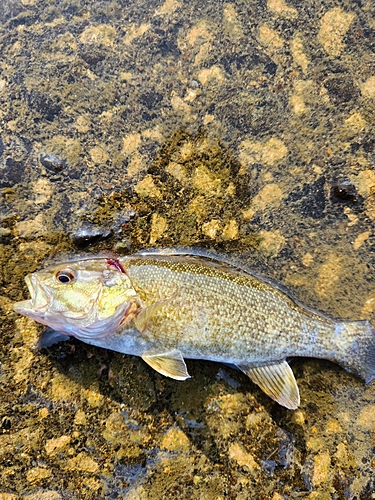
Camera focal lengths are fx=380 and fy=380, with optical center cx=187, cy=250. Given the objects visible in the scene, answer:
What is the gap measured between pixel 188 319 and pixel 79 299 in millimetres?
815

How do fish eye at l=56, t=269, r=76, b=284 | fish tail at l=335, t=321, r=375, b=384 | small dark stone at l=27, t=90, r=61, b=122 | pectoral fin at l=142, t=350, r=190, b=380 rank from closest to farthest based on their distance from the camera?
1. pectoral fin at l=142, t=350, r=190, b=380
2. fish eye at l=56, t=269, r=76, b=284
3. fish tail at l=335, t=321, r=375, b=384
4. small dark stone at l=27, t=90, r=61, b=122

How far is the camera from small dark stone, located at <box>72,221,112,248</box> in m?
3.13

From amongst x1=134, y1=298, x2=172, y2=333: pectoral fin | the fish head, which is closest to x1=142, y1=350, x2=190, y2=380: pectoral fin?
x1=134, y1=298, x2=172, y2=333: pectoral fin

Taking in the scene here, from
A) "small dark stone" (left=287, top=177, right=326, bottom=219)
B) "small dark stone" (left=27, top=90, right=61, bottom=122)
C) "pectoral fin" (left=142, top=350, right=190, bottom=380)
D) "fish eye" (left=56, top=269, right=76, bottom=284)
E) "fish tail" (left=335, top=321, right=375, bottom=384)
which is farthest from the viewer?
"small dark stone" (left=27, top=90, right=61, bottom=122)

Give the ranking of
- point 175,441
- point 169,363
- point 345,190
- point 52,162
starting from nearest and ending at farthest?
point 169,363 < point 175,441 < point 345,190 < point 52,162

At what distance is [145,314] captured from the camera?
9.16 feet

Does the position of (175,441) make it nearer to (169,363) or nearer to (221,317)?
(169,363)

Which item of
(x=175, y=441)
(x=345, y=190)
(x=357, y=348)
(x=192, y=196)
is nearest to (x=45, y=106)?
(x=192, y=196)

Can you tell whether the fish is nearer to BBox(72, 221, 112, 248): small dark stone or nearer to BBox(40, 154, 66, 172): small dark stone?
BBox(72, 221, 112, 248): small dark stone

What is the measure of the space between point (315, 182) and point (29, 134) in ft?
7.94

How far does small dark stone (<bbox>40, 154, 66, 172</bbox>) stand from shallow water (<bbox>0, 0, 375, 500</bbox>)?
0.04 ft

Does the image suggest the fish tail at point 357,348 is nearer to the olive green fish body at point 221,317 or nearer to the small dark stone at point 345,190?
the olive green fish body at point 221,317

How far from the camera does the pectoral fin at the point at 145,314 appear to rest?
2791 millimetres

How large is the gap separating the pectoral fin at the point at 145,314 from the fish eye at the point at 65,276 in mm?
567
